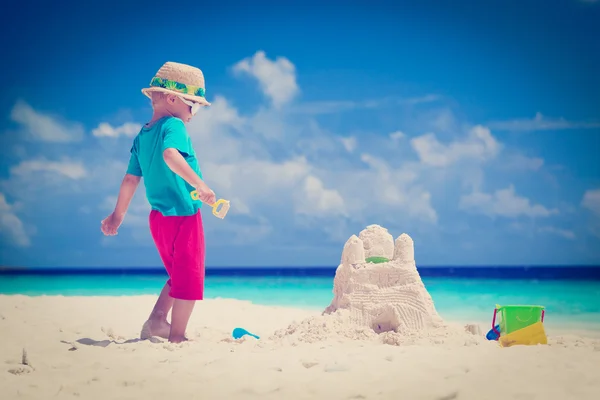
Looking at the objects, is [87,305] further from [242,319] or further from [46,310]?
[242,319]

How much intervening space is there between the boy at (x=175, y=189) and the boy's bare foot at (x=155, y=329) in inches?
0.8

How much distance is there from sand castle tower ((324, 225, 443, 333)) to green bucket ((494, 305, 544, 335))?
451mm

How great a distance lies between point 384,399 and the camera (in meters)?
2.52

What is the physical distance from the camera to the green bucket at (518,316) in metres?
4.12

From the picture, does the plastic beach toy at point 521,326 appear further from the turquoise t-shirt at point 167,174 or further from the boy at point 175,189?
the turquoise t-shirt at point 167,174

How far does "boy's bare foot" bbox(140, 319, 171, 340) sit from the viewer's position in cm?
405

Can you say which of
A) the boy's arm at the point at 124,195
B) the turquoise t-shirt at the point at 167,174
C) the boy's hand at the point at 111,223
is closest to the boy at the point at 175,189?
the turquoise t-shirt at the point at 167,174

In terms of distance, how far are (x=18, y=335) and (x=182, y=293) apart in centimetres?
121

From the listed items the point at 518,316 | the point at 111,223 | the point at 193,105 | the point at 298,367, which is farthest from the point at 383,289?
the point at 111,223

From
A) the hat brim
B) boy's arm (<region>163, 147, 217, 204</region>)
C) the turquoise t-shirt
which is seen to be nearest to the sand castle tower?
the turquoise t-shirt

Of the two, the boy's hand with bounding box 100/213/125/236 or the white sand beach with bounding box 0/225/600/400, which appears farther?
the boy's hand with bounding box 100/213/125/236

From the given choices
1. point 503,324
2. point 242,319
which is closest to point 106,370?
point 503,324

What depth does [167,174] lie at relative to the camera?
381cm

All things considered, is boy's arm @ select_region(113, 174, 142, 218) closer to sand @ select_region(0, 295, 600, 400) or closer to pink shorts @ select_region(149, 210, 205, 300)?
pink shorts @ select_region(149, 210, 205, 300)
